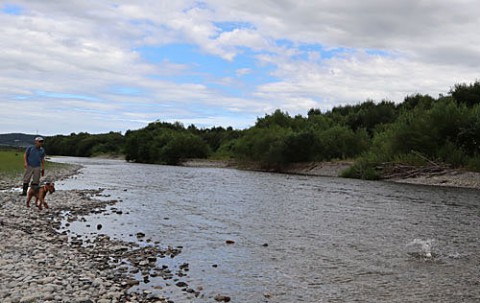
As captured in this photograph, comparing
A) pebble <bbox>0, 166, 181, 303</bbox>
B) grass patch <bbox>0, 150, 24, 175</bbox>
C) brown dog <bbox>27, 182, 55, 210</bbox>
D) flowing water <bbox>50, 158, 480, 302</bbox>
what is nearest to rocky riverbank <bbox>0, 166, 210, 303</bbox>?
pebble <bbox>0, 166, 181, 303</bbox>

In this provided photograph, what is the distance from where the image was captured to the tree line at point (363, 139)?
176 ft

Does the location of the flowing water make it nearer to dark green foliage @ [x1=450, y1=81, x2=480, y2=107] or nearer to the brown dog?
the brown dog

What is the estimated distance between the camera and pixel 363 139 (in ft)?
251

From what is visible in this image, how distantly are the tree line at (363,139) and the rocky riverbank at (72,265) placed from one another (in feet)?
147

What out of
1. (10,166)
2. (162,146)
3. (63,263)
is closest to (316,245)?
(63,263)

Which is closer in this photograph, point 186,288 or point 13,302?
point 13,302

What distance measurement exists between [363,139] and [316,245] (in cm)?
6301

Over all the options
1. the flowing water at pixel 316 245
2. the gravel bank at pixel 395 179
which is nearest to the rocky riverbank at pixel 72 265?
the flowing water at pixel 316 245

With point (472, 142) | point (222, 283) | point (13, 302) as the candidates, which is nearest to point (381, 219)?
point (222, 283)

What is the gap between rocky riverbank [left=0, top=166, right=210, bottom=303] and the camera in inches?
381

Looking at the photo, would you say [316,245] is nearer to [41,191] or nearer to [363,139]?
[41,191]

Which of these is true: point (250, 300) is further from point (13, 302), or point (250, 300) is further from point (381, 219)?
point (381, 219)

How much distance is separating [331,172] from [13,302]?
60.9 m

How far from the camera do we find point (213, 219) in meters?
22.3
